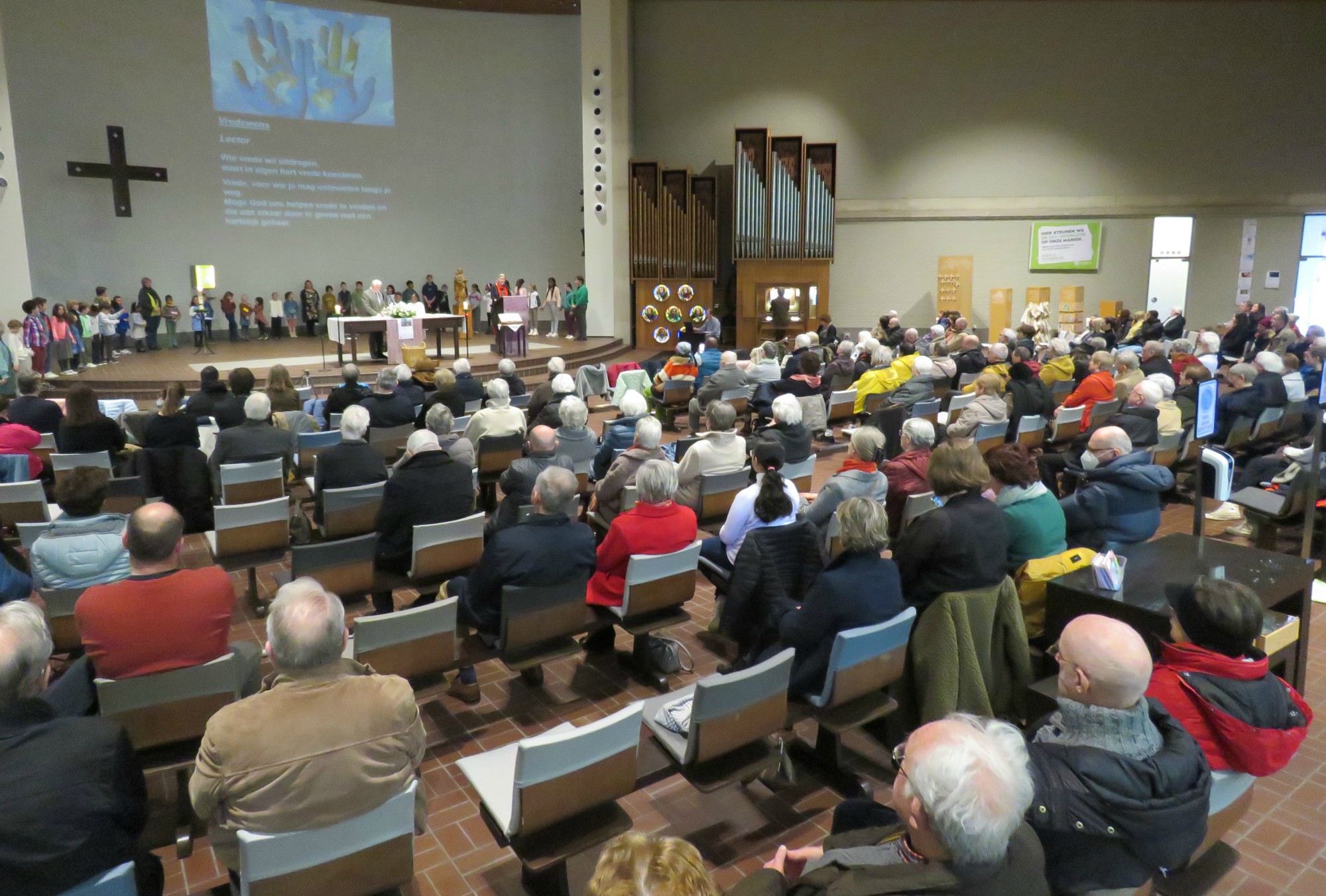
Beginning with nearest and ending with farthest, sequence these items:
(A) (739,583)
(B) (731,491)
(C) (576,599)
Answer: (A) (739,583)
(C) (576,599)
(B) (731,491)

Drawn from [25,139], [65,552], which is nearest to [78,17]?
[25,139]

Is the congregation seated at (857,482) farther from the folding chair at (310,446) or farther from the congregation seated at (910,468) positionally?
the folding chair at (310,446)

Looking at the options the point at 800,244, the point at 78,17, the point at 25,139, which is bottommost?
the point at 800,244

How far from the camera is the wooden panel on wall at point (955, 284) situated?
17.6 metres

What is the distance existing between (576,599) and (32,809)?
7.00 feet

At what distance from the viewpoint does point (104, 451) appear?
18.4ft

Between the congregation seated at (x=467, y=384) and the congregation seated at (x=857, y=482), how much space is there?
4454mm

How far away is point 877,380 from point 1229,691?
649cm

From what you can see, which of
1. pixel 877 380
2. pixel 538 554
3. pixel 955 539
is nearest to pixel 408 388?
pixel 538 554

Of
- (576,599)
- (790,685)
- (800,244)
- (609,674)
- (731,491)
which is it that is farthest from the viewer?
(800,244)

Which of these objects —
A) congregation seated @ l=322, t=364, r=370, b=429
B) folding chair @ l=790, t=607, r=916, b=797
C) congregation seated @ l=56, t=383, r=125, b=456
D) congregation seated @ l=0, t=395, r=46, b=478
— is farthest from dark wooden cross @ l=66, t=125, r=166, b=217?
folding chair @ l=790, t=607, r=916, b=797

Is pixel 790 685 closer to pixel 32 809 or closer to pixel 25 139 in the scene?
pixel 32 809

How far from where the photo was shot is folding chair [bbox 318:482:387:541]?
16.1 feet

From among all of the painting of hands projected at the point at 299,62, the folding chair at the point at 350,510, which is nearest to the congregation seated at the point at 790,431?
the folding chair at the point at 350,510
